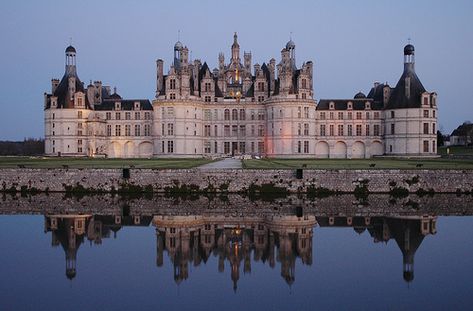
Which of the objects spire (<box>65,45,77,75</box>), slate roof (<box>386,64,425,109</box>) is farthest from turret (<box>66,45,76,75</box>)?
slate roof (<box>386,64,425,109</box>)

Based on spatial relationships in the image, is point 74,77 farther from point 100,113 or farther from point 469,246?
point 469,246

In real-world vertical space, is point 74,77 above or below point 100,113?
above

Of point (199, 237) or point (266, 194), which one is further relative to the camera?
point (266, 194)

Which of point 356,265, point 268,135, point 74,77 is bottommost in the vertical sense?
point 356,265

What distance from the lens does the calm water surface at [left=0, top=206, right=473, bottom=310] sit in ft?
40.4

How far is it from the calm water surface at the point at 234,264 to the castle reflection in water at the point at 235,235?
0.04m

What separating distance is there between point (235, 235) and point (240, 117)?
50169 millimetres

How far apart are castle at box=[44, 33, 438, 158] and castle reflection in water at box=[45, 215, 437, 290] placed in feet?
136

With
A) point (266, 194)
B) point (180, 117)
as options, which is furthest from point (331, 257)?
point (180, 117)

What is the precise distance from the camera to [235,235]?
65.1ft

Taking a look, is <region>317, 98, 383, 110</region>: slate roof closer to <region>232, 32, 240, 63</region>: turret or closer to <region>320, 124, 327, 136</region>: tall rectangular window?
<region>320, 124, 327, 136</region>: tall rectangular window

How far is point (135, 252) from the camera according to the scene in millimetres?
17219

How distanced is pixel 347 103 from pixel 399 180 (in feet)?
126

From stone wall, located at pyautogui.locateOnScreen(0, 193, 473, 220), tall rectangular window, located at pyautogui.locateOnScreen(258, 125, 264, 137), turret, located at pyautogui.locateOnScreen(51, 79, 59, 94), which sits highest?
turret, located at pyautogui.locateOnScreen(51, 79, 59, 94)
